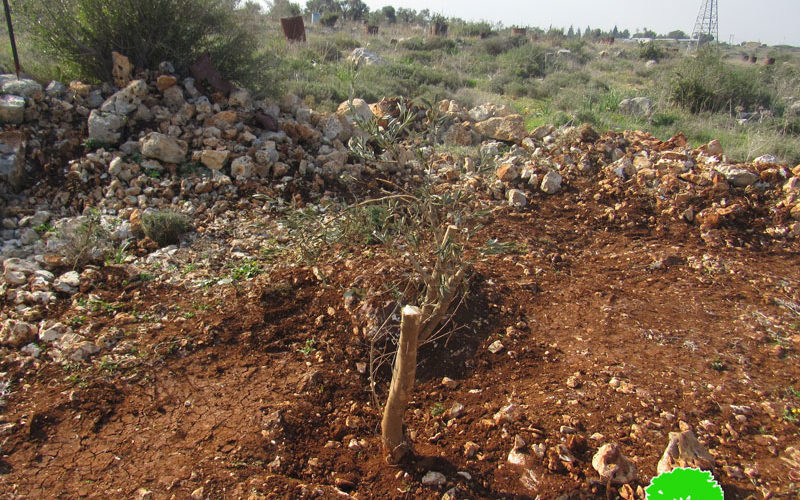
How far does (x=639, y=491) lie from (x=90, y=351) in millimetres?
2797

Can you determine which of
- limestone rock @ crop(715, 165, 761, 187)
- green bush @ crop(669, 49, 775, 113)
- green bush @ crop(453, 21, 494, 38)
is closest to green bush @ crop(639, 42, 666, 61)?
green bush @ crop(453, 21, 494, 38)

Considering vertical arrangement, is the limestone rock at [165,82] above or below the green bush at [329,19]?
below

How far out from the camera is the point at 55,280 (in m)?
3.34

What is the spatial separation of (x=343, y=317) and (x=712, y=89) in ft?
29.4

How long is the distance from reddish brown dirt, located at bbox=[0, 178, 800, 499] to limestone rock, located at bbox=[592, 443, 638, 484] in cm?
5

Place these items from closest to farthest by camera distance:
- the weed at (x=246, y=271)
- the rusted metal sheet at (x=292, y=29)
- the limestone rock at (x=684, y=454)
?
the limestone rock at (x=684, y=454)
the weed at (x=246, y=271)
the rusted metal sheet at (x=292, y=29)

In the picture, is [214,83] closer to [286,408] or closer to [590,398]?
[286,408]

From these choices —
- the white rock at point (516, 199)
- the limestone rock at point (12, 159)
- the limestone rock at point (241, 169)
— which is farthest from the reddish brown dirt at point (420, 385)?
the limestone rock at point (12, 159)

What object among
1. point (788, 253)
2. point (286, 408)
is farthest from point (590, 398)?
point (788, 253)

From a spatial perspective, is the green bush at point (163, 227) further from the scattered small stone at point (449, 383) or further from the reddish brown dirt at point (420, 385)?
the scattered small stone at point (449, 383)

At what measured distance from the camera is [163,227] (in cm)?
384

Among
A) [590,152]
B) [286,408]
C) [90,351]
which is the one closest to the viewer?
[286,408]

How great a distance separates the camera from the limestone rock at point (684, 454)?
1.89 metres

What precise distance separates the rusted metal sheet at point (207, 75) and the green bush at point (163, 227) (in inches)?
87.0
